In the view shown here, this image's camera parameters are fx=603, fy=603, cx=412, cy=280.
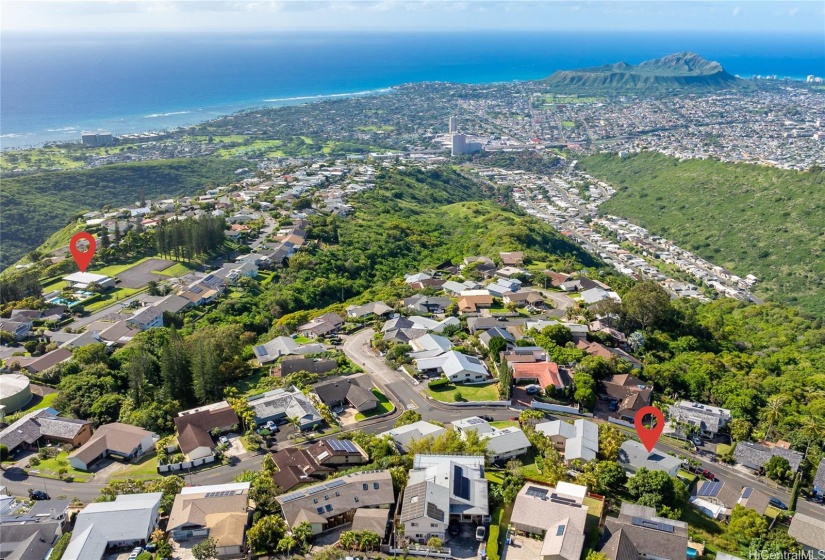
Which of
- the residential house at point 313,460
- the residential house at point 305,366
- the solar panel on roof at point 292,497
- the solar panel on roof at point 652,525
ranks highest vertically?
the solar panel on roof at point 292,497

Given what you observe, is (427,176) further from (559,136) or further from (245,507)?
(245,507)

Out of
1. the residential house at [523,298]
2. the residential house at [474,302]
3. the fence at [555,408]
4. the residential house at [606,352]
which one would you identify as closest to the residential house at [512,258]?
the residential house at [523,298]

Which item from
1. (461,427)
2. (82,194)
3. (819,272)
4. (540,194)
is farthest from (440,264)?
(82,194)

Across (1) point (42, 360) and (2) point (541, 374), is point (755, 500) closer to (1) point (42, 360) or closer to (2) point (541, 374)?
(2) point (541, 374)

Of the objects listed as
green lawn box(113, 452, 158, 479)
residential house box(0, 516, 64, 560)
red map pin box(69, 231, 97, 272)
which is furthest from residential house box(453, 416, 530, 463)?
red map pin box(69, 231, 97, 272)

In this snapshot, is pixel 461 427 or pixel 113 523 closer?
pixel 113 523

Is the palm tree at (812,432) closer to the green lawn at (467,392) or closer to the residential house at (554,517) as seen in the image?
the residential house at (554,517)
